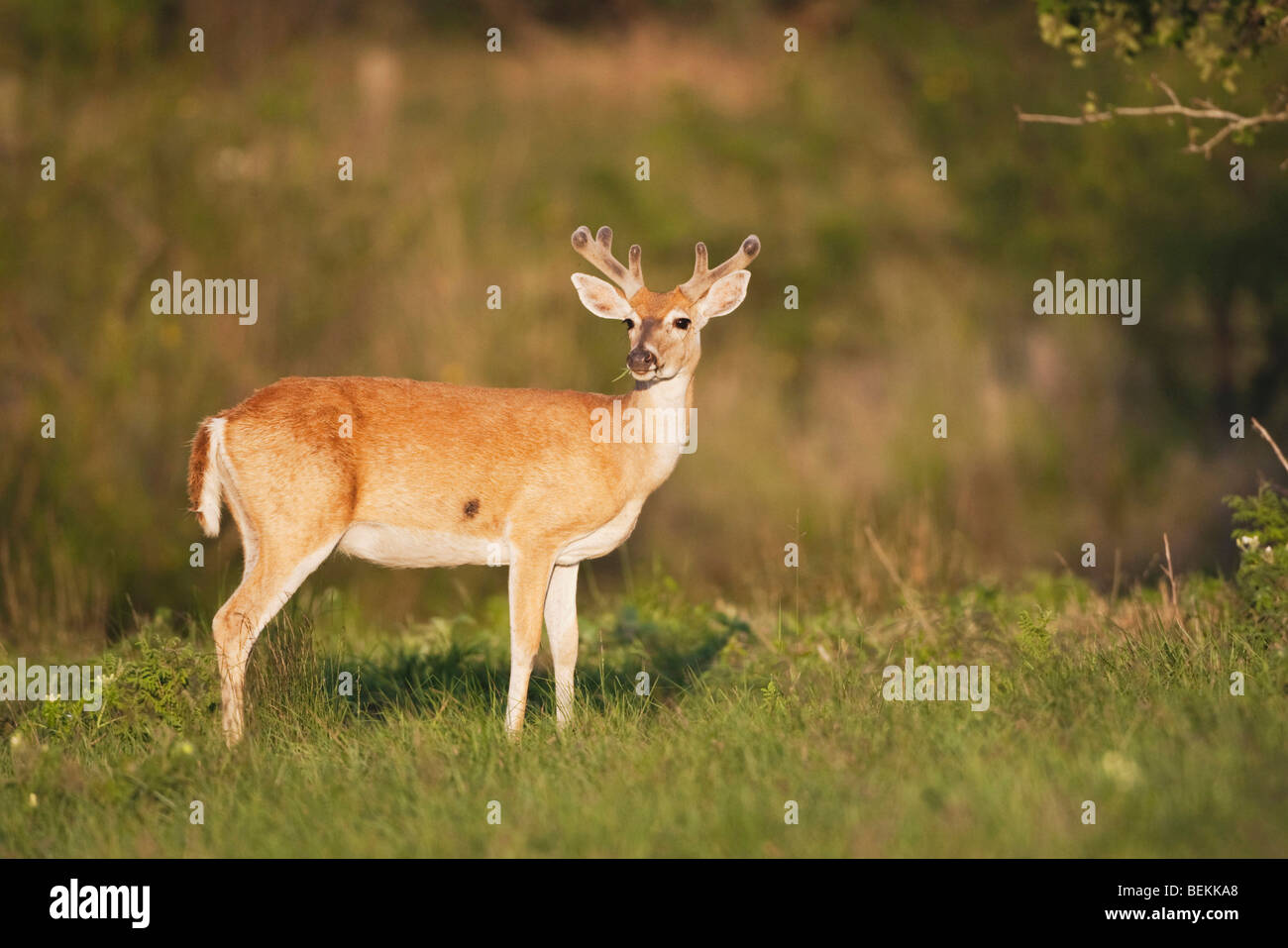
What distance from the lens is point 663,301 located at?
7.41 metres

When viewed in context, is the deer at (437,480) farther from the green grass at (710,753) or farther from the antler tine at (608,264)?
the green grass at (710,753)

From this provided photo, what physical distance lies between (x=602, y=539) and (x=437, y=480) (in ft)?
2.69

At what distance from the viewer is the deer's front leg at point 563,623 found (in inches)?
288

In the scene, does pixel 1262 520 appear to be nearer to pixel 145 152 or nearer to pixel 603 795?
pixel 603 795

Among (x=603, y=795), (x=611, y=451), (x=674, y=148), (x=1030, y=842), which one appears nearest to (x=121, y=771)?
(x=603, y=795)

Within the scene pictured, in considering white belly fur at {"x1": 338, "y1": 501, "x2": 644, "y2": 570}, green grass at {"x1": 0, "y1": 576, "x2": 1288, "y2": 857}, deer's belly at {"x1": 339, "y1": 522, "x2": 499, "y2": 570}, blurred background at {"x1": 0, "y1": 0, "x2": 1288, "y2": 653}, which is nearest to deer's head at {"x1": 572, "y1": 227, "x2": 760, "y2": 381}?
white belly fur at {"x1": 338, "y1": 501, "x2": 644, "y2": 570}

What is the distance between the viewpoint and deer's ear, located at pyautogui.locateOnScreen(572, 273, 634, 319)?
7.57 metres

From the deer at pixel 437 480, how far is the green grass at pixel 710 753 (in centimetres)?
29

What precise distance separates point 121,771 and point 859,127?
1346 centimetres

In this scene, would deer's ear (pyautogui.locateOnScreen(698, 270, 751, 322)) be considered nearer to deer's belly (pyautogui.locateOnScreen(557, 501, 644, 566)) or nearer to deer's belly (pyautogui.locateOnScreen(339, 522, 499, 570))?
deer's belly (pyautogui.locateOnScreen(557, 501, 644, 566))

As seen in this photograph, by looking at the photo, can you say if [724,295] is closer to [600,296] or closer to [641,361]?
[600,296]

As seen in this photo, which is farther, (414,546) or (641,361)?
(414,546)

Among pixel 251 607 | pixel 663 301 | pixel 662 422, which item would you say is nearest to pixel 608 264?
pixel 663 301

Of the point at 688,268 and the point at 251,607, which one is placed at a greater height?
the point at 688,268
